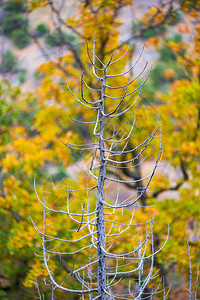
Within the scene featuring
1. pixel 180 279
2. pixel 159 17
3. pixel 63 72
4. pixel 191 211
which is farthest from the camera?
pixel 63 72

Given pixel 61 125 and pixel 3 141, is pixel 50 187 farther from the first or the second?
pixel 61 125

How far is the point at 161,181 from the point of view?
8.84 metres

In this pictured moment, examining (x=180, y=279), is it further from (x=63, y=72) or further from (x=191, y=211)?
(x=63, y=72)

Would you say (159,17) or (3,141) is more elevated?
(159,17)

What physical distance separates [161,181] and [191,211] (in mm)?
1765

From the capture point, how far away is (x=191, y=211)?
7180 millimetres

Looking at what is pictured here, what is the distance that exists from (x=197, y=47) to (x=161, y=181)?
11.2ft

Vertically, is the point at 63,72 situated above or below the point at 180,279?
above

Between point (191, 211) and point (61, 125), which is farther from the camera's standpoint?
point (61, 125)

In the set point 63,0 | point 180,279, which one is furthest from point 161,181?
point 63,0

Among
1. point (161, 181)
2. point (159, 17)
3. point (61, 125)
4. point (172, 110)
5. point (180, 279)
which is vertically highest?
point (159, 17)

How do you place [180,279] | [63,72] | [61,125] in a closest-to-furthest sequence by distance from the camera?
[180,279], [63,72], [61,125]

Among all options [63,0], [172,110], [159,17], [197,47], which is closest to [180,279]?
[172,110]

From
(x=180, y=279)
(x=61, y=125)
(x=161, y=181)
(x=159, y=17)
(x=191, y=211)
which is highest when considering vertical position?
(x=159, y=17)
